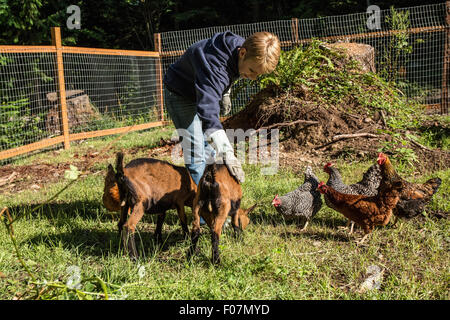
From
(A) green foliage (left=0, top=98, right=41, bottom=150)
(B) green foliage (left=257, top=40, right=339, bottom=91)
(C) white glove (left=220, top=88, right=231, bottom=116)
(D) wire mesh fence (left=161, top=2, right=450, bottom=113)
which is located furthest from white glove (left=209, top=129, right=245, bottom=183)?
(D) wire mesh fence (left=161, top=2, right=450, bottom=113)

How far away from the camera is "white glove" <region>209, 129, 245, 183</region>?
297 centimetres

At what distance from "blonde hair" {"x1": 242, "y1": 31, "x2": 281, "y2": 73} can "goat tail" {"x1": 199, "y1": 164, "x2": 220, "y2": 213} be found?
885mm

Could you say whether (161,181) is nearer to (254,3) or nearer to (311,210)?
(311,210)

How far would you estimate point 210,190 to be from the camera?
2.96 metres

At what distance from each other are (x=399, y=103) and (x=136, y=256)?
18.8 ft

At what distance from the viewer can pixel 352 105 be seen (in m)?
6.89

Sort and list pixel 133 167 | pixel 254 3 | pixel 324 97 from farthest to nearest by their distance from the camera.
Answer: pixel 254 3, pixel 324 97, pixel 133 167

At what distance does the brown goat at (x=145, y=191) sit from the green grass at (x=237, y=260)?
0.25 meters

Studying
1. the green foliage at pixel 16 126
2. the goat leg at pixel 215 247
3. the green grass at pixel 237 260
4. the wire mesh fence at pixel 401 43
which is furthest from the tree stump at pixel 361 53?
the green foliage at pixel 16 126

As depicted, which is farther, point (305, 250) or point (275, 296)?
point (305, 250)

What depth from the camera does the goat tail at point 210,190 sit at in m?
2.95

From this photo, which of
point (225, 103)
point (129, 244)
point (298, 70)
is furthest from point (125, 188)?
point (298, 70)

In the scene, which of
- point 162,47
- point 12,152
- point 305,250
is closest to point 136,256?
point 305,250

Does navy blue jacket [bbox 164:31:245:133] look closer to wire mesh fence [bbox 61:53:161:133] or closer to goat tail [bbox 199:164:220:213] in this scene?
goat tail [bbox 199:164:220:213]
